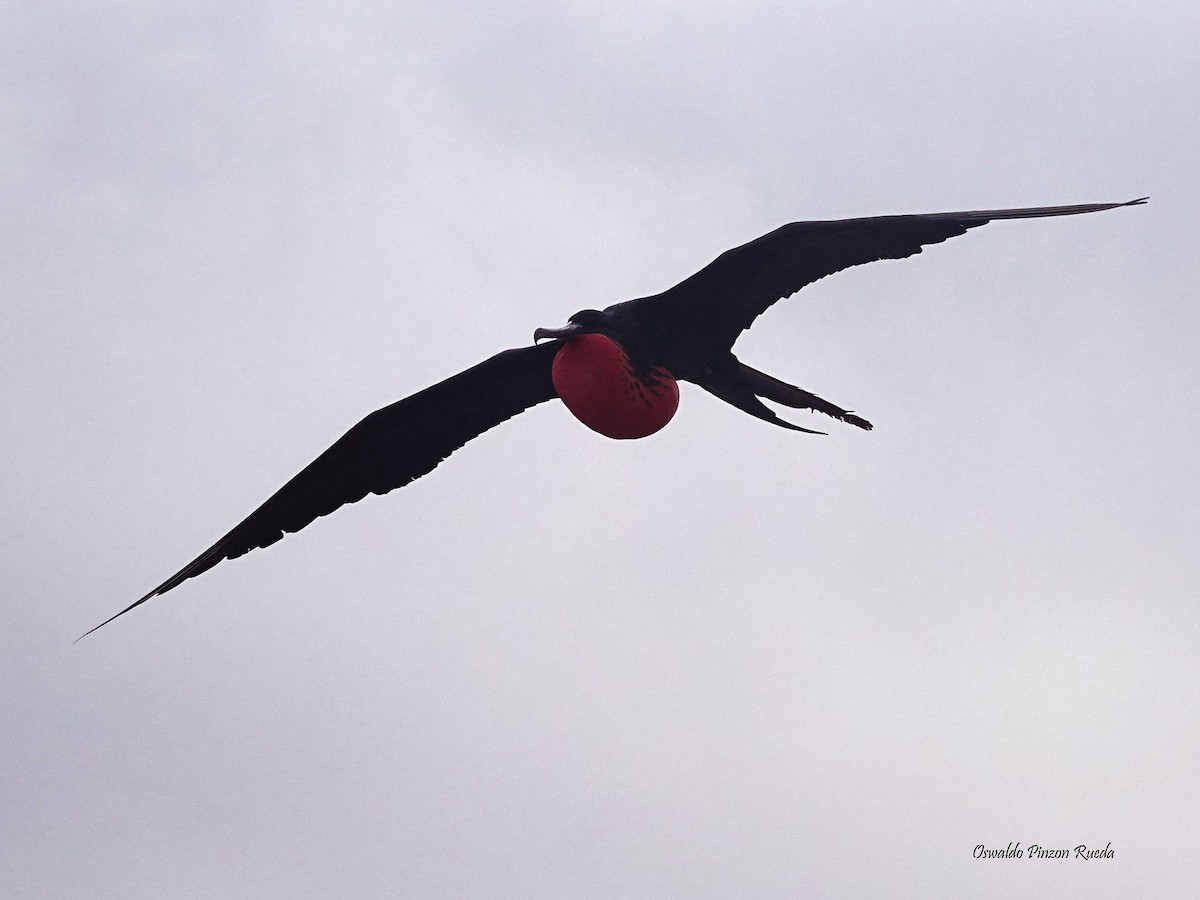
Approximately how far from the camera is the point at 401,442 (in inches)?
337

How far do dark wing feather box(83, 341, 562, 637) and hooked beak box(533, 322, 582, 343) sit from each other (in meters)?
1.04

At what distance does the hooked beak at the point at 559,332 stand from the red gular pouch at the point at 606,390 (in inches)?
2.3

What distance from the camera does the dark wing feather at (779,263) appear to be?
23.4ft

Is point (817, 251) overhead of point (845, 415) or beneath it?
overhead

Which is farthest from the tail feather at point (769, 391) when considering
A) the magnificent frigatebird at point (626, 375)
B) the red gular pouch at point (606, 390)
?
the red gular pouch at point (606, 390)

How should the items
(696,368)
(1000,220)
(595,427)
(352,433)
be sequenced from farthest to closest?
(352,433)
(696,368)
(595,427)
(1000,220)

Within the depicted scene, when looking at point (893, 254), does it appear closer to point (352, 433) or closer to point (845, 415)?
point (845, 415)

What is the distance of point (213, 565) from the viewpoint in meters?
8.25

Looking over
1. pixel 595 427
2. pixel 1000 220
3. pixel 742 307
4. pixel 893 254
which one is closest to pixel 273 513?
pixel 595 427

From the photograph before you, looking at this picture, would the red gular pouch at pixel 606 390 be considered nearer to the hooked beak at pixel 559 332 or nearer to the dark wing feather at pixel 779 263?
the hooked beak at pixel 559 332

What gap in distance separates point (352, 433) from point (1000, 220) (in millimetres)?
3490

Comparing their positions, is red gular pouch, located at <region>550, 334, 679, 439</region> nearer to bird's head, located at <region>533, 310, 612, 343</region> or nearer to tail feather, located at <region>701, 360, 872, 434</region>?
bird's head, located at <region>533, 310, 612, 343</region>

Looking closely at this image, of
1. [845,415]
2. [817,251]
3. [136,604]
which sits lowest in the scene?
[136,604]

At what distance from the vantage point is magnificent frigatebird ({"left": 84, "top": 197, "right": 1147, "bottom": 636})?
7.16 m
